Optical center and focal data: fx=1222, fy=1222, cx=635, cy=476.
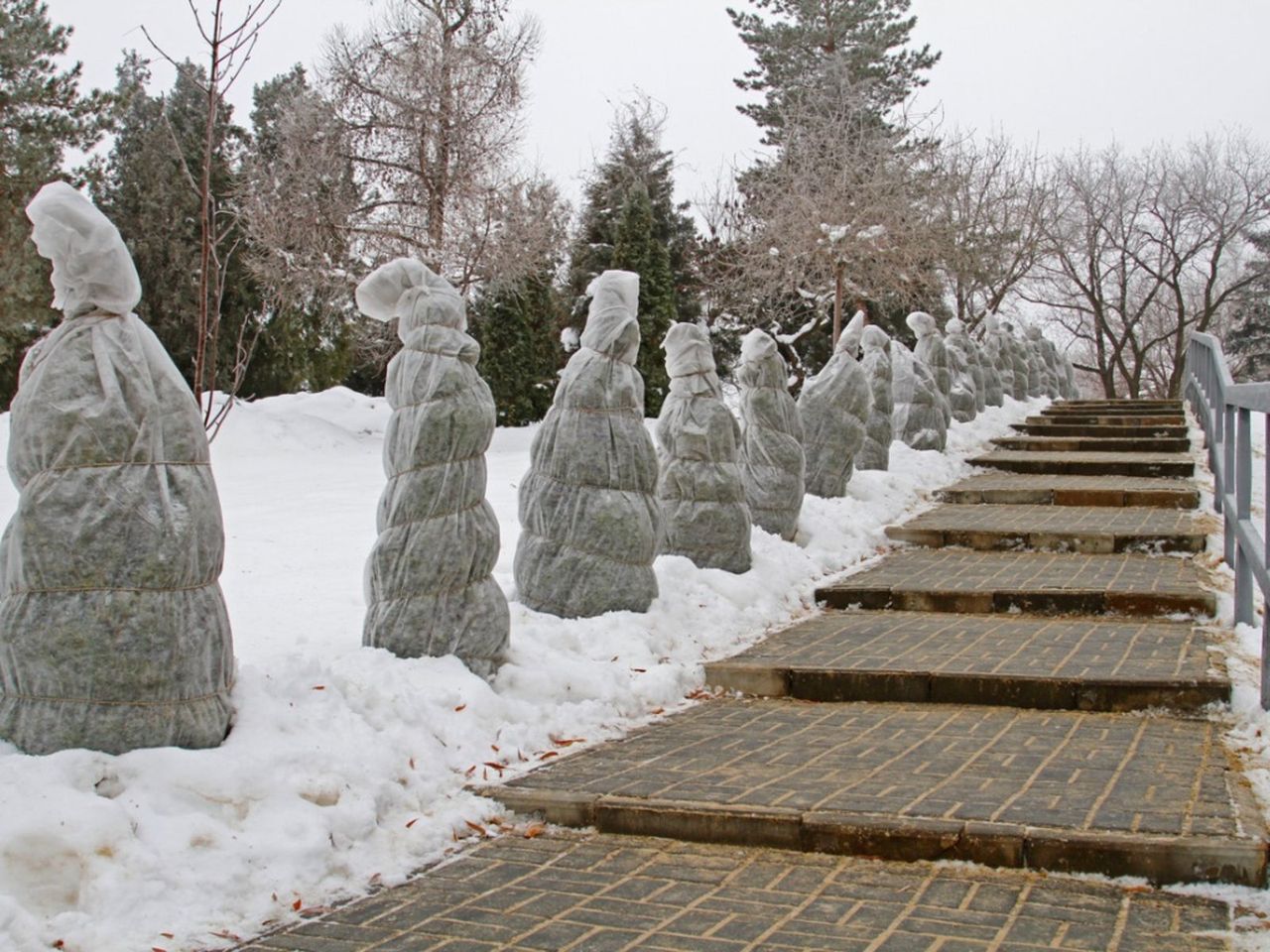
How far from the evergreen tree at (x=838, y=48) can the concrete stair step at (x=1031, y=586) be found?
2727 cm

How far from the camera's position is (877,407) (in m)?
14.1

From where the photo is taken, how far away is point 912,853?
431 cm

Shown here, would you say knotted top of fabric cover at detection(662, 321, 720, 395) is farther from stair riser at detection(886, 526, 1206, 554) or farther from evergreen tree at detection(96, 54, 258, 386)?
evergreen tree at detection(96, 54, 258, 386)

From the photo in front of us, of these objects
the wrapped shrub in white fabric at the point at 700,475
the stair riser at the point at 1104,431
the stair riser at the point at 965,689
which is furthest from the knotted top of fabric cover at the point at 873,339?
the stair riser at the point at 965,689

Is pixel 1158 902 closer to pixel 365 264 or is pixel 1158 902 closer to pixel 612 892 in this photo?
pixel 612 892

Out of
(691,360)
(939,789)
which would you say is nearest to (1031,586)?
(691,360)

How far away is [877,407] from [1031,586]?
5605mm

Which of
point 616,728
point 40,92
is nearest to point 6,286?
point 40,92

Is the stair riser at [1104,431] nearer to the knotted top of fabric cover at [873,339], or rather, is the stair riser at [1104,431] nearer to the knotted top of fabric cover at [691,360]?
the knotted top of fabric cover at [873,339]

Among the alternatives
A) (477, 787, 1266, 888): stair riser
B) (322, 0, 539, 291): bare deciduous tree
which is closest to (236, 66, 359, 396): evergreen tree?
(322, 0, 539, 291): bare deciduous tree

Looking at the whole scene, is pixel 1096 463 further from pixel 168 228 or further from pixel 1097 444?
pixel 168 228

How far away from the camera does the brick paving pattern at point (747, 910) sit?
3.61 metres

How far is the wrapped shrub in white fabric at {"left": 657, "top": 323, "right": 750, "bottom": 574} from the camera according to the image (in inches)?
345

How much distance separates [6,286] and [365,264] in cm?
642
